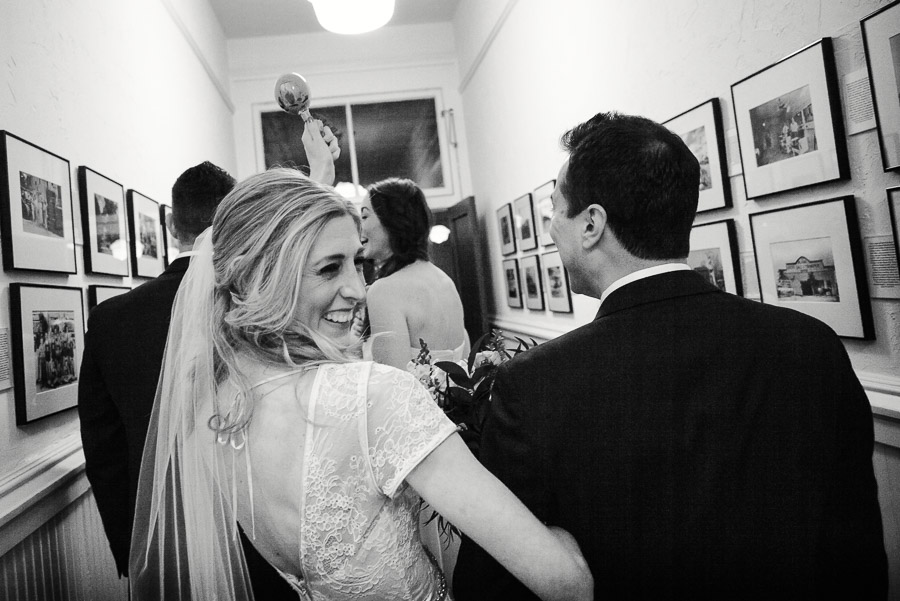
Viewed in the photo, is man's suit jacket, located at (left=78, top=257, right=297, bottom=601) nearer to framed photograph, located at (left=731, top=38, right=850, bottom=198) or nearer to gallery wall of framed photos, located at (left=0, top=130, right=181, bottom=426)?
gallery wall of framed photos, located at (left=0, top=130, right=181, bottom=426)

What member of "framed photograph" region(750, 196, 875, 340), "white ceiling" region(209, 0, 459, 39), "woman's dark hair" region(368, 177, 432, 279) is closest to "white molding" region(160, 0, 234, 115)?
"white ceiling" region(209, 0, 459, 39)

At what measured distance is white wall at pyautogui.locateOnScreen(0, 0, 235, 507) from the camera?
204cm

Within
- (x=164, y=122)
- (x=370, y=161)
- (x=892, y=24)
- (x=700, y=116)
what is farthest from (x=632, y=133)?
(x=370, y=161)

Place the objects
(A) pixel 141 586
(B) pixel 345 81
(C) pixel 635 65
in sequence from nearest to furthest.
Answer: (A) pixel 141 586, (C) pixel 635 65, (B) pixel 345 81

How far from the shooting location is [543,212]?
4367mm

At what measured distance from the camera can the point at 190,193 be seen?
6.86ft

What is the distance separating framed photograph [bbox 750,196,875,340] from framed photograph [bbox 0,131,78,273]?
2419mm

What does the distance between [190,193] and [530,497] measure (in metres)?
1.64

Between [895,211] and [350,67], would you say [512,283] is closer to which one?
[350,67]

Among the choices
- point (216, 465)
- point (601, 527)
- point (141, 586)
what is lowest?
point (141, 586)

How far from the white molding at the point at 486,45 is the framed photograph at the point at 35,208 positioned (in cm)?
352

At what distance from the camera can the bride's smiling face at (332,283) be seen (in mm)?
1185

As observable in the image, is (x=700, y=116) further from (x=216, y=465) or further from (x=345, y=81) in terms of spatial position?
(x=345, y=81)

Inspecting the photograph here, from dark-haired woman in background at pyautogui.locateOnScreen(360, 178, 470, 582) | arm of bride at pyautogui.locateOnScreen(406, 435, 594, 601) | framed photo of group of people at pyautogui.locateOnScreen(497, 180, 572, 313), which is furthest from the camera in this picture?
framed photo of group of people at pyautogui.locateOnScreen(497, 180, 572, 313)
